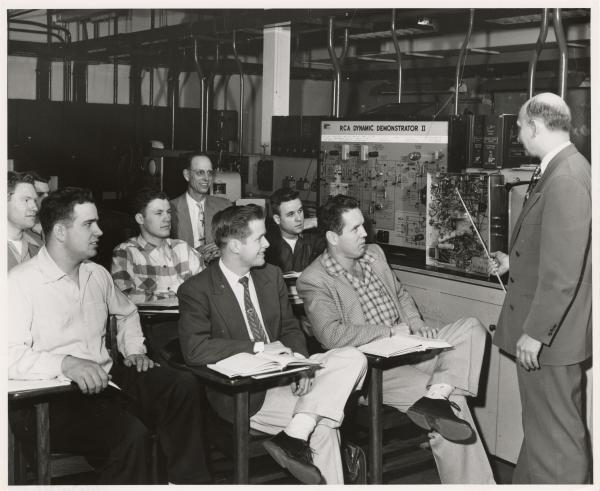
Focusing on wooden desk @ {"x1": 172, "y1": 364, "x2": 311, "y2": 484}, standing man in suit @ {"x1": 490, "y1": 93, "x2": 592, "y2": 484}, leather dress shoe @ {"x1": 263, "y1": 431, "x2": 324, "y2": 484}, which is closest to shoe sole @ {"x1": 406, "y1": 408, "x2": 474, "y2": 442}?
standing man in suit @ {"x1": 490, "y1": 93, "x2": 592, "y2": 484}

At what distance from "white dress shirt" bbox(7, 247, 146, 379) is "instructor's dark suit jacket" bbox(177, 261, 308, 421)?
334mm

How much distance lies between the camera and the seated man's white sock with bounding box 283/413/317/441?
9.59 ft

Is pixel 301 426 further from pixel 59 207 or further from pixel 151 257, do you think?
pixel 151 257

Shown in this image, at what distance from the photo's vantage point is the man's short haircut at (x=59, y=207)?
10.1 feet

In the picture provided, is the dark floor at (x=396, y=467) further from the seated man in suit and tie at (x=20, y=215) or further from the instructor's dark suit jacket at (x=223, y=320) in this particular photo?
the seated man in suit and tie at (x=20, y=215)

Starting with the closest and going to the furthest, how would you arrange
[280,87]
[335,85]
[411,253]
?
[411,253], [335,85], [280,87]

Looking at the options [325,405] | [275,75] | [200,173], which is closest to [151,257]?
[200,173]

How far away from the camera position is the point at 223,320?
3.13 m

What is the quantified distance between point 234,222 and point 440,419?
1.20 metres

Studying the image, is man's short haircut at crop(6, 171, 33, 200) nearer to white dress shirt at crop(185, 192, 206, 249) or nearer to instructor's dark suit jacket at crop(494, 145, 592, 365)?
white dress shirt at crop(185, 192, 206, 249)

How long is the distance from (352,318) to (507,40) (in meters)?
6.82

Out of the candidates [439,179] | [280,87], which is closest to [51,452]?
[439,179]
